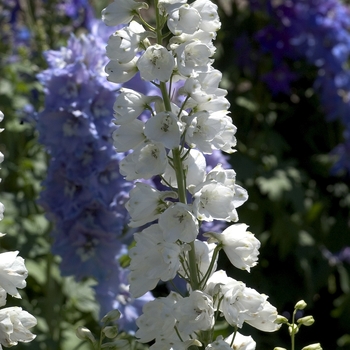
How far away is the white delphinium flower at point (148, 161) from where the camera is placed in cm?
124

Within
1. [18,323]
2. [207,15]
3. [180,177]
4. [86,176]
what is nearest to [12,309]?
[18,323]

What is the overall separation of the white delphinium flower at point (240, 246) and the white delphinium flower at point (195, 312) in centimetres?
11

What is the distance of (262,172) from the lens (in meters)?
4.20

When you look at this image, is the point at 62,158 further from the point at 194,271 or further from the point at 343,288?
the point at 343,288

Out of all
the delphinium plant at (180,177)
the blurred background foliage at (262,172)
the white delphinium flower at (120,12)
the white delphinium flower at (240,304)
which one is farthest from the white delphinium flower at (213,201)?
the blurred background foliage at (262,172)

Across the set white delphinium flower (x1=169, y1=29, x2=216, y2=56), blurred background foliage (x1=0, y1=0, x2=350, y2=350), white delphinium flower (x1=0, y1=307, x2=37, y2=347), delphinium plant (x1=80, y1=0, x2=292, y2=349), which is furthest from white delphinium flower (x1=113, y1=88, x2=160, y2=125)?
blurred background foliage (x1=0, y1=0, x2=350, y2=350)

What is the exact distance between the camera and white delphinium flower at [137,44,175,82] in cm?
123

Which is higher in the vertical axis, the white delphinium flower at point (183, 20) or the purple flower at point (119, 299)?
the white delphinium flower at point (183, 20)

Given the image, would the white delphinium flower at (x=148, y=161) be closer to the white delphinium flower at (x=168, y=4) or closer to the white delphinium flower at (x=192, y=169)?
the white delphinium flower at (x=192, y=169)

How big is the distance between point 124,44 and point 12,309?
473 millimetres

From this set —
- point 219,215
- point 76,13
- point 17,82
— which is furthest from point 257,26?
point 219,215

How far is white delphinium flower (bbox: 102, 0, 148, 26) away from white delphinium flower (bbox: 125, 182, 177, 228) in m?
0.29

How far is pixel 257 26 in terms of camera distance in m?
4.74

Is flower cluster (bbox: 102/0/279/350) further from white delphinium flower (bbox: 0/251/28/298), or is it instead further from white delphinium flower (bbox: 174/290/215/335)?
white delphinium flower (bbox: 0/251/28/298)
